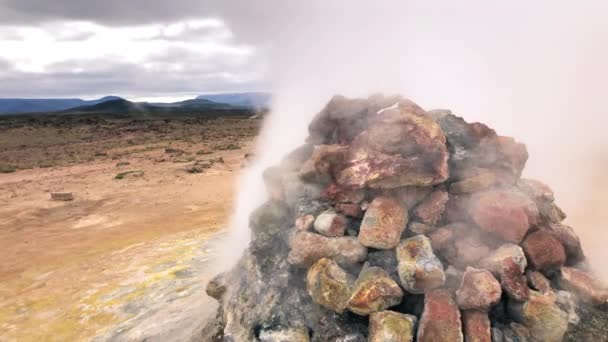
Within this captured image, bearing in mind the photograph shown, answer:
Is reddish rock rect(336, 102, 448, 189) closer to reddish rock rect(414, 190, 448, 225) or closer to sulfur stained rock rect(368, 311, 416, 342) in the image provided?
reddish rock rect(414, 190, 448, 225)

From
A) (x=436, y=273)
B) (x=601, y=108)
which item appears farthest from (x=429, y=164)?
(x=601, y=108)

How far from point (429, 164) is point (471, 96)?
6104 millimetres

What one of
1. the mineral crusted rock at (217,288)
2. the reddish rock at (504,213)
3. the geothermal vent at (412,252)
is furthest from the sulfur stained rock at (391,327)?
the mineral crusted rock at (217,288)

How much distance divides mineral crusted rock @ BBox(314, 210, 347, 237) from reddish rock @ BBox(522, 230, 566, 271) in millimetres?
1970

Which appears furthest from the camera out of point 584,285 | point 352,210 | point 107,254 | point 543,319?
point 107,254

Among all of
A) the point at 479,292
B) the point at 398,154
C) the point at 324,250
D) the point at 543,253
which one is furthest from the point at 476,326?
the point at 398,154

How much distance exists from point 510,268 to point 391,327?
135 centimetres

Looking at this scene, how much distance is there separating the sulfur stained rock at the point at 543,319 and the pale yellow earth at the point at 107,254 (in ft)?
14.6

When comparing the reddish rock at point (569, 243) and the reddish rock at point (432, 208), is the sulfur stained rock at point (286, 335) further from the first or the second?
the reddish rock at point (569, 243)

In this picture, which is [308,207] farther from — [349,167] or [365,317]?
[365,317]

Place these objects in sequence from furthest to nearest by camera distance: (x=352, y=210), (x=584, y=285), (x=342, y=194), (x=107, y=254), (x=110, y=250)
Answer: (x=110, y=250) → (x=107, y=254) → (x=342, y=194) → (x=352, y=210) → (x=584, y=285)

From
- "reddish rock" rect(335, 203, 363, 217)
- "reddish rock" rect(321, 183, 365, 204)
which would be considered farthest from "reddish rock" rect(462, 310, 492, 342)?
"reddish rock" rect(321, 183, 365, 204)

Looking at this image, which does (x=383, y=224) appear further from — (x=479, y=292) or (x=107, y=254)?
(x=107, y=254)

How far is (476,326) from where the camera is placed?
4230 mm
